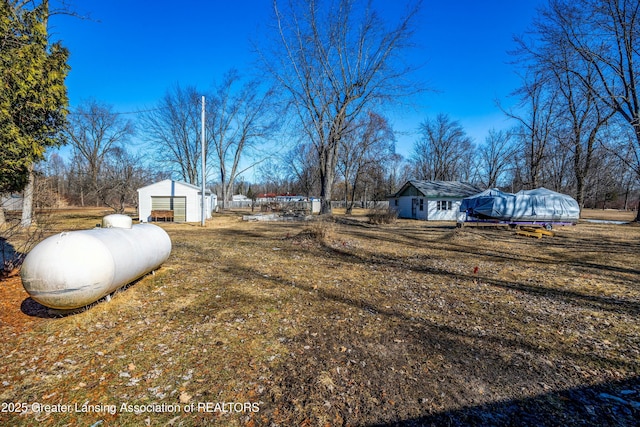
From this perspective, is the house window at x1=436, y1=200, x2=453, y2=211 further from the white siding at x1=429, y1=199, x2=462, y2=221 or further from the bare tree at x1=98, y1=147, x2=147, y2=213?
the bare tree at x1=98, y1=147, x2=147, y2=213

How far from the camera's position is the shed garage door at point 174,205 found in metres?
20.0

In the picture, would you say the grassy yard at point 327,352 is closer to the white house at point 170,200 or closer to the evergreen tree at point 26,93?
the evergreen tree at point 26,93

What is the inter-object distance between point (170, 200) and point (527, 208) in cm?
2357

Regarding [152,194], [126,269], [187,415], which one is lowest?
[187,415]

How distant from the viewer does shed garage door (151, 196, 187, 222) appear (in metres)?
20.0

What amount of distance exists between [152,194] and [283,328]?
770 inches

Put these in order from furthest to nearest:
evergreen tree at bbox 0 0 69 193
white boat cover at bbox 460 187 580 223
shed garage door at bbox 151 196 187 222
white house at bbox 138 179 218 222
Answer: shed garage door at bbox 151 196 187 222
white house at bbox 138 179 218 222
white boat cover at bbox 460 187 580 223
evergreen tree at bbox 0 0 69 193

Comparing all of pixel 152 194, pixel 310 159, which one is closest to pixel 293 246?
pixel 152 194

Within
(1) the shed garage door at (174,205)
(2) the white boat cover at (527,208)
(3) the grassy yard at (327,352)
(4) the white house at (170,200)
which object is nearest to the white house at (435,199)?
(2) the white boat cover at (527,208)

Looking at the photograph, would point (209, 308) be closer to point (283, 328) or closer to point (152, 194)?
point (283, 328)

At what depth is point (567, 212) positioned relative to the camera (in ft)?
57.8

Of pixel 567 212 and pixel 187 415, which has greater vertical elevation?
pixel 567 212

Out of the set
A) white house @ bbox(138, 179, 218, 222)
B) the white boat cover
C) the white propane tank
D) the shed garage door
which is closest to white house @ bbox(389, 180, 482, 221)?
the white boat cover

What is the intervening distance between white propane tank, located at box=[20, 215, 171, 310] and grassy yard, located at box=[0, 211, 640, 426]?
503 mm
